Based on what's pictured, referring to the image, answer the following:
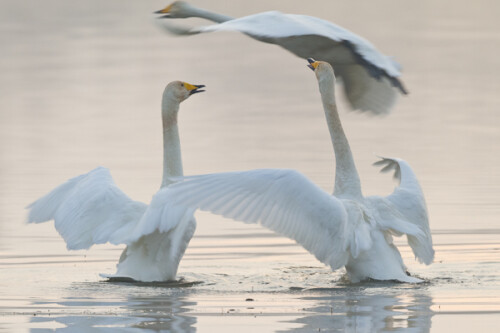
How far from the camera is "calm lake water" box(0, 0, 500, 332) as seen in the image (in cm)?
1035

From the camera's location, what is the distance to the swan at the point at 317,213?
11.1m

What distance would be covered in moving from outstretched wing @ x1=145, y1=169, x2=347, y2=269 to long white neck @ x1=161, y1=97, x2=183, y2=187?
4.53ft

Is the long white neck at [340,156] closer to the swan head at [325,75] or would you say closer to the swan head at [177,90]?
the swan head at [325,75]

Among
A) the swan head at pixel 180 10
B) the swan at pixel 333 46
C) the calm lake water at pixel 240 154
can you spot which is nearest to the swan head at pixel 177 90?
the swan at pixel 333 46

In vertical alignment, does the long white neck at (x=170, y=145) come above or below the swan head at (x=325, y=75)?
below

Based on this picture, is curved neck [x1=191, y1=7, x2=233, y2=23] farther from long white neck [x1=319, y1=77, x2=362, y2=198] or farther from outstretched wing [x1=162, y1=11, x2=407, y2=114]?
long white neck [x1=319, y1=77, x2=362, y2=198]

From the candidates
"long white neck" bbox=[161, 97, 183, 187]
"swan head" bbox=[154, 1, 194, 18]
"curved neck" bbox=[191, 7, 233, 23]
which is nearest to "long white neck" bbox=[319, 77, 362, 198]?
"long white neck" bbox=[161, 97, 183, 187]

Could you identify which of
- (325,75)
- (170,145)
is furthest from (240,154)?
(325,75)

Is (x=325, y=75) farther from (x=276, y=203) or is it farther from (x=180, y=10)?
(x=180, y=10)

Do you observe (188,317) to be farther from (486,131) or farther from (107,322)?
(486,131)

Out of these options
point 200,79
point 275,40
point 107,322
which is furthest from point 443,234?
point 200,79

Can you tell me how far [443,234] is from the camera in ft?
46.5

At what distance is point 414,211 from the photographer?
40.4 feet

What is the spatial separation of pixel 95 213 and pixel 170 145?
98 centimetres
